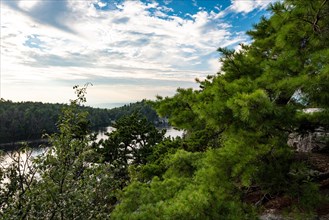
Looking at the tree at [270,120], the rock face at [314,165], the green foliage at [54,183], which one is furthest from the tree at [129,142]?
the tree at [270,120]

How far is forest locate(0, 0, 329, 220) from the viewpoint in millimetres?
4766

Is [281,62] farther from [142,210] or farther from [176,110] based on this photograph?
[142,210]

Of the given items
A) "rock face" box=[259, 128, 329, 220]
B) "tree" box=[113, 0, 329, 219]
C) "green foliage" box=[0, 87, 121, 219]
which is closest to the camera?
"tree" box=[113, 0, 329, 219]

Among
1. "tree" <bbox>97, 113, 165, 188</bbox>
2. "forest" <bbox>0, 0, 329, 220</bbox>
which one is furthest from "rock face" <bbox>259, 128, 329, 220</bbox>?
"tree" <bbox>97, 113, 165, 188</bbox>

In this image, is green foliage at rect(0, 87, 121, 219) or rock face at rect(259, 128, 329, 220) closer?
rock face at rect(259, 128, 329, 220)

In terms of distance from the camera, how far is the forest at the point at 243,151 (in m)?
4.77

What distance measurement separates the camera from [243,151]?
5117 millimetres

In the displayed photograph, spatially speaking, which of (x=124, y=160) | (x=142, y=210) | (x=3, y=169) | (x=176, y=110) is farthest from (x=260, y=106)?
(x=124, y=160)

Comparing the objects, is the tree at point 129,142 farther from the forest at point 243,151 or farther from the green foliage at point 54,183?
the forest at point 243,151

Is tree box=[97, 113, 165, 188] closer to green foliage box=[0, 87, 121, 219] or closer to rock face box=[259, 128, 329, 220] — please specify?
green foliage box=[0, 87, 121, 219]

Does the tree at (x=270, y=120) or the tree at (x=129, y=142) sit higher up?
the tree at (x=270, y=120)

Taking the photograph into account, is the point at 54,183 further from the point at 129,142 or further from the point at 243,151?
the point at 129,142

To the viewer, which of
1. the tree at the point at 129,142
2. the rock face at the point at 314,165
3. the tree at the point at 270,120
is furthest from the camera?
the tree at the point at 129,142

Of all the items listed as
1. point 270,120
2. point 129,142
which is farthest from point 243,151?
point 129,142
